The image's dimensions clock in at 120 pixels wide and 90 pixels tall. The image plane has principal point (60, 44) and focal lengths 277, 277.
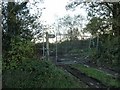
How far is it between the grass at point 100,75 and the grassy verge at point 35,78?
741 millimetres

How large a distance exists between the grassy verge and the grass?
741 millimetres

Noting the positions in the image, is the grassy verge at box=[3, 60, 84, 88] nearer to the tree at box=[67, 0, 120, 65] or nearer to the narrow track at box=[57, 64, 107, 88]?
the narrow track at box=[57, 64, 107, 88]

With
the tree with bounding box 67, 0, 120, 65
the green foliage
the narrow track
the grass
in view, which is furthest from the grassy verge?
the tree with bounding box 67, 0, 120, 65

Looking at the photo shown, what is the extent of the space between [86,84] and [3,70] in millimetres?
2121

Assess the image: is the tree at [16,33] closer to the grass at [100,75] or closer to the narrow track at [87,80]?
the narrow track at [87,80]

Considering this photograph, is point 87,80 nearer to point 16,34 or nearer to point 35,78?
point 35,78

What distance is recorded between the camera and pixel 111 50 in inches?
259

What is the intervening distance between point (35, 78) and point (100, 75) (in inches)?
83.2

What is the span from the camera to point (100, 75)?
8.02 m

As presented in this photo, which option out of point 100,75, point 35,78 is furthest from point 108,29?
point 35,78

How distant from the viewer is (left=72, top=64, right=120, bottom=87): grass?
21.9 feet

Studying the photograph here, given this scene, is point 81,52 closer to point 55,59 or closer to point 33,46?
point 55,59

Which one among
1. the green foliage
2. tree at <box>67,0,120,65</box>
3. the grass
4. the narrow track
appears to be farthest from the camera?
the green foliage

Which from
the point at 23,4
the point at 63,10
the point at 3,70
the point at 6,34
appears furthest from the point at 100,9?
the point at 3,70
